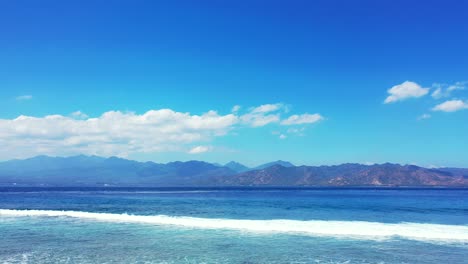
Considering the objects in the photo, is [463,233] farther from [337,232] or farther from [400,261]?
[400,261]

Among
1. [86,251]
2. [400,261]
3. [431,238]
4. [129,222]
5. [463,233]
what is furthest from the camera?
[129,222]

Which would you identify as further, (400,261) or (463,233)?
(463,233)

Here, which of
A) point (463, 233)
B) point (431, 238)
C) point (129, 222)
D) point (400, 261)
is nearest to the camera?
point (400, 261)

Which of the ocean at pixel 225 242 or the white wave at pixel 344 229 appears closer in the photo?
the ocean at pixel 225 242

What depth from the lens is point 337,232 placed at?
3266 centimetres

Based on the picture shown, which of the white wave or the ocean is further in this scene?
the white wave

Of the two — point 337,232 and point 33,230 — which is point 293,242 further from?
point 33,230

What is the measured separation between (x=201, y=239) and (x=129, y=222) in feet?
43.4

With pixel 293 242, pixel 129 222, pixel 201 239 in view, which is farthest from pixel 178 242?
pixel 129 222

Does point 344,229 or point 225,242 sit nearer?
point 225,242

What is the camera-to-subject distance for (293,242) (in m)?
27.7

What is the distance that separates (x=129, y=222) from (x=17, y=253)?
16.4 meters

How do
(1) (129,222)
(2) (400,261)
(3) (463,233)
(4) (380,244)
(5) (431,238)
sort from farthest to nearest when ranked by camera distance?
(1) (129,222)
(3) (463,233)
(5) (431,238)
(4) (380,244)
(2) (400,261)

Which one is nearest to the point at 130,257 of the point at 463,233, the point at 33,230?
the point at 33,230
